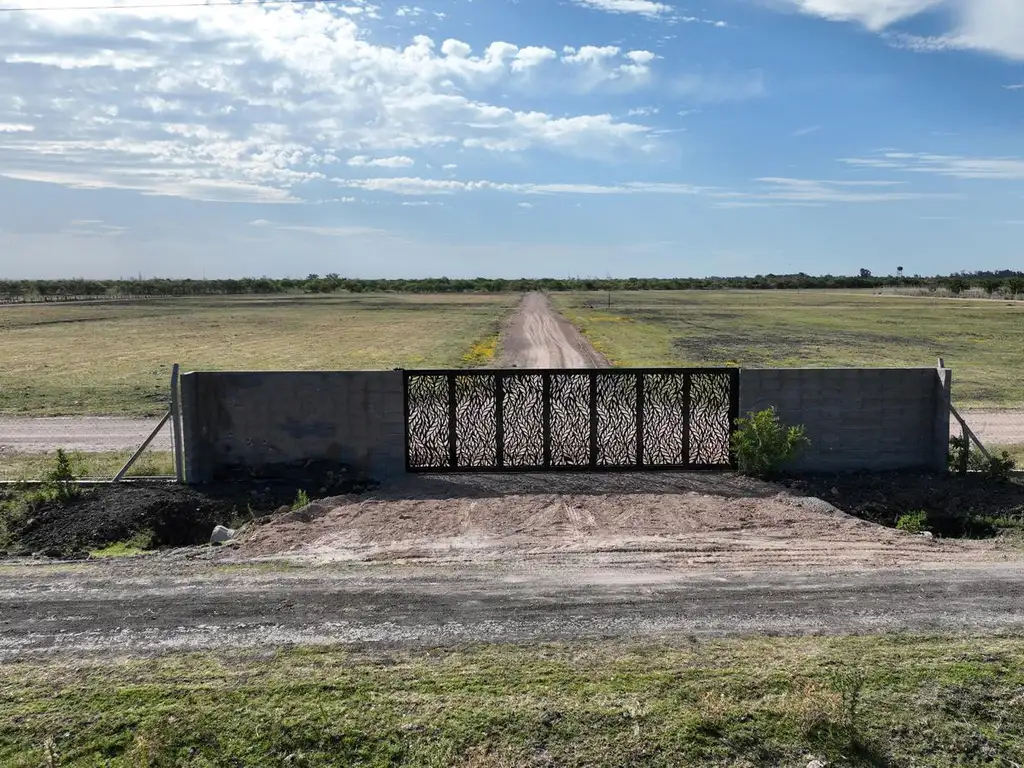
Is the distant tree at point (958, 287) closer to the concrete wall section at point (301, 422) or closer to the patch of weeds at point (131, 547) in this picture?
the concrete wall section at point (301, 422)

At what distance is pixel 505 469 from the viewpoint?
13438 mm

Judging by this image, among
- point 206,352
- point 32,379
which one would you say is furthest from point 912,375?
point 206,352

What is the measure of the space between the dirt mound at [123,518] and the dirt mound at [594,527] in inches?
55.2

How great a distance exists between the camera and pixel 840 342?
1604 inches

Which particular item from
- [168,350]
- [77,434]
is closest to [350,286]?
[168,350]

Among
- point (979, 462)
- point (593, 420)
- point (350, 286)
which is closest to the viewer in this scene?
point (593, 420)

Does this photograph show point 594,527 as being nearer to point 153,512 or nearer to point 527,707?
point 527,707

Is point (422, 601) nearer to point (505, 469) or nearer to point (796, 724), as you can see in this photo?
point (796, 724)

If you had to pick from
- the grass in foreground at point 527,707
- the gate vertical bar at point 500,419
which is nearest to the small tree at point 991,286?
the gate vertical bar at point 500,419

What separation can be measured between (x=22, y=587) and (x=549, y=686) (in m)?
5.85

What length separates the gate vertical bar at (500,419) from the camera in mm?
13453

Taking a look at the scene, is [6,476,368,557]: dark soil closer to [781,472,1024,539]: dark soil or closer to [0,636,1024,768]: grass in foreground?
[0,636,1024,768]: grass in foreground

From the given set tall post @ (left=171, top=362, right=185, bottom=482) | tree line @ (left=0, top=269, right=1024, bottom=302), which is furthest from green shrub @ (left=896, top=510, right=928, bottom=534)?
tree line @ (left=0, top=269, right=1024, bottom=302)

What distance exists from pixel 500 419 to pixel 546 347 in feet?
81.0
